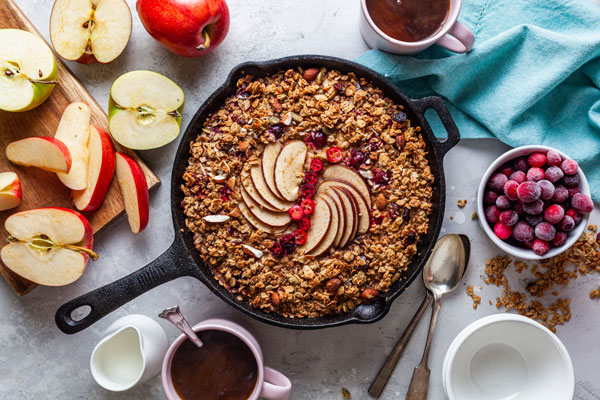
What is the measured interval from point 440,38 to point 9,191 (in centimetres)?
156

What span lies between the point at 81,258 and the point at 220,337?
22.1 inches

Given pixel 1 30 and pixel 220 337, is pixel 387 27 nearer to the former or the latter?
pixel 220 337

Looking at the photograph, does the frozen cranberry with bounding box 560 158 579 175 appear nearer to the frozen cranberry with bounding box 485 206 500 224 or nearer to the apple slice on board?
the frozen cranberry with bounding box 485 206 500 224

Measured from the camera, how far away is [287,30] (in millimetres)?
1866

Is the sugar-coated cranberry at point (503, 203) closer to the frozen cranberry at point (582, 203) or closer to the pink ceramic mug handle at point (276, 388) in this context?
the frozen cranberry at point (582, 203)

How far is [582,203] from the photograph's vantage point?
5.31ft

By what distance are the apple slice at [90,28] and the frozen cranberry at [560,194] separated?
61.7 inches

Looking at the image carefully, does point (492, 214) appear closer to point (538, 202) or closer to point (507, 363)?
point (538, 202)

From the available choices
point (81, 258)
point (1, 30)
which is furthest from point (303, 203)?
A: point (1, 30)

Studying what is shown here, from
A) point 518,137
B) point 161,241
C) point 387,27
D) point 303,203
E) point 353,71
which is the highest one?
point 387,27

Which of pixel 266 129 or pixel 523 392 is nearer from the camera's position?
pixel 266 129

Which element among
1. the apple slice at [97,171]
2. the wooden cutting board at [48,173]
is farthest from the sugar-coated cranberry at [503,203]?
the apple slice at [97,171]

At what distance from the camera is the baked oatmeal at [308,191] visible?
5.50 ft

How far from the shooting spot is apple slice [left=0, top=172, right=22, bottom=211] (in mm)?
1740
